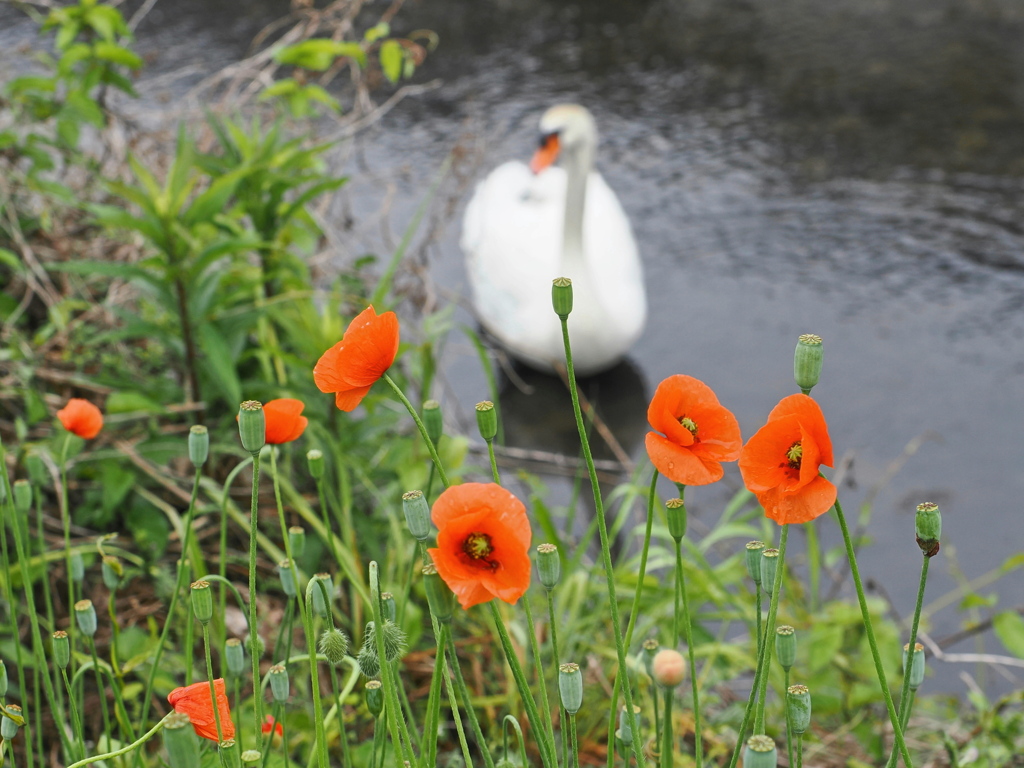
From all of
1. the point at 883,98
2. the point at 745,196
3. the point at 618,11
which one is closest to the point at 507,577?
the point at 745,196

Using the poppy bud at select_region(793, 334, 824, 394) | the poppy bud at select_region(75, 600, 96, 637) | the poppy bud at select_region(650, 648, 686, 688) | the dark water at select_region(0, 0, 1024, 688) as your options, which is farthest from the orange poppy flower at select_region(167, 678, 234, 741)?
the dark water at select_region(0, 0, 1024, 688)

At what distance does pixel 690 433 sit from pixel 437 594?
170 millimetres

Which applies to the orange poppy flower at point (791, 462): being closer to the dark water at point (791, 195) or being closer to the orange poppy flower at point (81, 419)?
the orange poppy flower at point (81, 419)

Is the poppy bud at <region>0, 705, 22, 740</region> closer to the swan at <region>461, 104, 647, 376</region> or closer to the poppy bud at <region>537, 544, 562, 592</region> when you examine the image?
the poppy bud at <region>537, 544, 562, 592</region>

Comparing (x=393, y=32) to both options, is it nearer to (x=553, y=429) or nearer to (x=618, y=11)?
(x=618, y=11)

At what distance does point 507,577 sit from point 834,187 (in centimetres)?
419

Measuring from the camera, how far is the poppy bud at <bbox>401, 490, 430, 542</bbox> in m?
0.56

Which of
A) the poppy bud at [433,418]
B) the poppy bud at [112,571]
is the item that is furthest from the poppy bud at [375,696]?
the poppy bud at [112,571]

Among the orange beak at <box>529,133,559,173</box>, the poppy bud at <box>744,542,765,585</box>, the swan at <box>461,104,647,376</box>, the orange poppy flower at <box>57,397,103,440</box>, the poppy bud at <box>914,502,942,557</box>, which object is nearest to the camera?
the poppy bud at <box>914,502,942,557</box>

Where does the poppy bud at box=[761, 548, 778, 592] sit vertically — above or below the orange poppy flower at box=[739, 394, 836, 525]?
below

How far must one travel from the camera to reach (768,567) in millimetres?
624

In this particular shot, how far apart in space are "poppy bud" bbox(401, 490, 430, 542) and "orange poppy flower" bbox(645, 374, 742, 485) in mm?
126

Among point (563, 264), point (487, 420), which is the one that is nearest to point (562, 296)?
point (487, 420)

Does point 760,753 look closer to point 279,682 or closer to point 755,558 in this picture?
point 755,558
